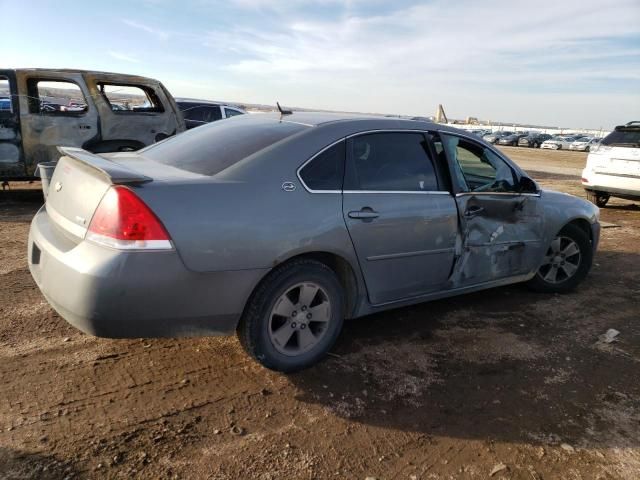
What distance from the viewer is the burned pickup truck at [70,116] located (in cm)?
755

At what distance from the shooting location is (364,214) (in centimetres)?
323

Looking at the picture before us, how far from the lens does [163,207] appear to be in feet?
8.44

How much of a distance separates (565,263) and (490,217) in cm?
141

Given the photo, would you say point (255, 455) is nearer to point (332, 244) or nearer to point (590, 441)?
point (332, 244)

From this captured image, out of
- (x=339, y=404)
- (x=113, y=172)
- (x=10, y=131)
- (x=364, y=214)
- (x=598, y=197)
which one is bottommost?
(x=339, y=404)

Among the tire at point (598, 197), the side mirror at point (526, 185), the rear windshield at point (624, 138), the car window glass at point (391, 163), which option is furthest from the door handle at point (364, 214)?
the tire at point (598, 197)

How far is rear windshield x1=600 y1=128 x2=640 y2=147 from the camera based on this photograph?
9.20 m

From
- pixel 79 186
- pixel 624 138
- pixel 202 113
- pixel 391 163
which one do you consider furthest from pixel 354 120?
pixel 202 113

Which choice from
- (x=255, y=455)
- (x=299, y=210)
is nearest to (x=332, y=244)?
(x=299, y=210)

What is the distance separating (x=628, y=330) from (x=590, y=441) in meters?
1.88

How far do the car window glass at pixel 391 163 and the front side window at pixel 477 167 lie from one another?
26 centimetres

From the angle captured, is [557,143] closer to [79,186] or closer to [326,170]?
[326,170]

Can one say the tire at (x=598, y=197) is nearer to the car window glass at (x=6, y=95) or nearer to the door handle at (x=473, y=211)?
the door handle at (x=473, y=211)

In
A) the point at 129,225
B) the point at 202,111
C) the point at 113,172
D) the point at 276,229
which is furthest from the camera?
the point at 202,111
